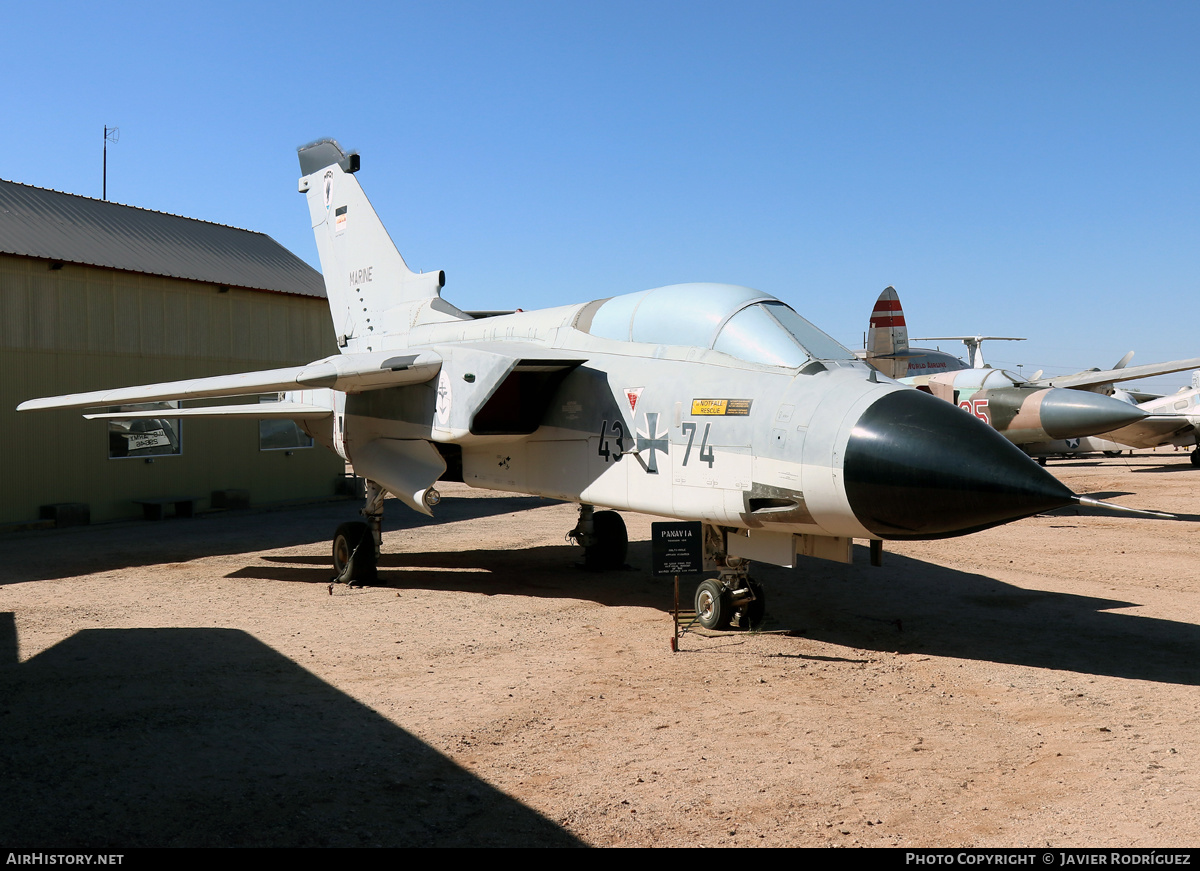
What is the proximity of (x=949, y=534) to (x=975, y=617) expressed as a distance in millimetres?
3091

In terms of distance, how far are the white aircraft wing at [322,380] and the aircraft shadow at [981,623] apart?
435 cm

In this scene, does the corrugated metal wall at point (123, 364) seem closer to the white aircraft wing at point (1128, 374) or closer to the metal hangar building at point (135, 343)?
the metal hangar building at point (135, 343)

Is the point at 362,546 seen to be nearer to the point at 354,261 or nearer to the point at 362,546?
the point at 362,546

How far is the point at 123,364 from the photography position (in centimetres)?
1683

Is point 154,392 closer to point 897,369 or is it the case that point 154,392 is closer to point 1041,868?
point 1041,868

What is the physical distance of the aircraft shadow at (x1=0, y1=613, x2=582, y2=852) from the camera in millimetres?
3783

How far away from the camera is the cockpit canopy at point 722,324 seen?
698 centimetres

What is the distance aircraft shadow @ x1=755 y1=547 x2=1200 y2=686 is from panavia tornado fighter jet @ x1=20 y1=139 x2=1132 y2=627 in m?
1.23

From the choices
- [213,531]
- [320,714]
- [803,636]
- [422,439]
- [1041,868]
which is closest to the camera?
[1041,868]

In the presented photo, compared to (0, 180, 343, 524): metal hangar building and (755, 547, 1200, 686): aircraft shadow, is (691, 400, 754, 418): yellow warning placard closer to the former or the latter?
(755, 547, 1200, 686): aircraft shadow

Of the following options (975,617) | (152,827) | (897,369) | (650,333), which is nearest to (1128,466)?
(897,369)

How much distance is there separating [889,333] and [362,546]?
43.1ft

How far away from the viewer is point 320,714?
5.45m

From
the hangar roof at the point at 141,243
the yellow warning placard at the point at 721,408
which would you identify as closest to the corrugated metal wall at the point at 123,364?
the hangar roof at the point at 141,243
